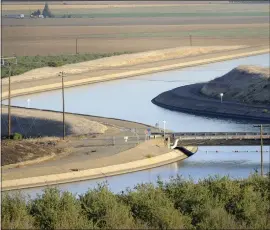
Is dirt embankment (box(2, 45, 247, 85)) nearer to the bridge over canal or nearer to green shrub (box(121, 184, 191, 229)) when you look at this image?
the bridge over canal

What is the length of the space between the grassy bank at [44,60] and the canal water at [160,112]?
533cm

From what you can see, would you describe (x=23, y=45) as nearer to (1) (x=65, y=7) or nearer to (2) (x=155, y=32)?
(2) (x=155, y=32)

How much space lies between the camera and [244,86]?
49219 mm

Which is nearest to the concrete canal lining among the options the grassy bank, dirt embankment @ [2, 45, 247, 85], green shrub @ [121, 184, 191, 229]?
green shrub @ [121, 184, 191, 229]

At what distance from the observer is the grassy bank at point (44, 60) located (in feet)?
198

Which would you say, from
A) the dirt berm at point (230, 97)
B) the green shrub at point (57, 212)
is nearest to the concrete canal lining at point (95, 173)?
the green shrub at point (57, 212)

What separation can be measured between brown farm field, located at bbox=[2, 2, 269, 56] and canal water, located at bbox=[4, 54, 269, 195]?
1308 cm

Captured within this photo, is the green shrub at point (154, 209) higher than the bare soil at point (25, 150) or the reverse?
the reverse

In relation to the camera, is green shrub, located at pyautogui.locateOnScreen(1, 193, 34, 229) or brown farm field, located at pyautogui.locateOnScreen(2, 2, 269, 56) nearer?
green shrub, located at pyautogui.locateOnScreen(1, 193, 34, 229)

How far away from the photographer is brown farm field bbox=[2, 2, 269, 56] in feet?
262

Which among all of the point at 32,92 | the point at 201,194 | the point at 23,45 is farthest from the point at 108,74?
the point at 201,194

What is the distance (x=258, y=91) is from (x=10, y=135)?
49.3 feet

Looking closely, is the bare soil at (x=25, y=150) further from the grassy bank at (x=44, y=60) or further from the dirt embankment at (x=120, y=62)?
the grassy bank at (x=44, y=60)

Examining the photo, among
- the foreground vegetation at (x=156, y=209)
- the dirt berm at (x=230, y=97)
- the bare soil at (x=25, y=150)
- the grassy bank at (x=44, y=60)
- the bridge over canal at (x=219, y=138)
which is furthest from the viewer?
the grassy bank at (x=44, y=60)
